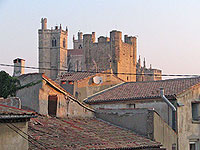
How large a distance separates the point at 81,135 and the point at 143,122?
3.95 meters

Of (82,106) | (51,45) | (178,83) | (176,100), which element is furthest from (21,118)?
(51,45)

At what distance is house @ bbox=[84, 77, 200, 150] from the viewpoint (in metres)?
22.1

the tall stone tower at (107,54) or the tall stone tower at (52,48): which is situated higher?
the tall stone tower at (52,48)

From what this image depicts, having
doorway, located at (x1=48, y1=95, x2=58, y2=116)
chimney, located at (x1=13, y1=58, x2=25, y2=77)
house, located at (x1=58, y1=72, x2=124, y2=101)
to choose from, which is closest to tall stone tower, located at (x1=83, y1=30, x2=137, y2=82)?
house, located at (x1=58, y1=72, x2=124, y2=101)

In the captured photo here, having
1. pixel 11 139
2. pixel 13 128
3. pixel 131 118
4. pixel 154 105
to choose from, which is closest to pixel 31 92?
pixel 131 118

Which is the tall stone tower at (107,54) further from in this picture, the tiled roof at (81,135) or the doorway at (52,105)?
the tiled roof at (81,135)

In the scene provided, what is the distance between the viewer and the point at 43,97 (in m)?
18.0

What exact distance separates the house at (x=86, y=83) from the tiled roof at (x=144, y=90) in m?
1.19

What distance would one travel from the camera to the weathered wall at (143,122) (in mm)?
18406

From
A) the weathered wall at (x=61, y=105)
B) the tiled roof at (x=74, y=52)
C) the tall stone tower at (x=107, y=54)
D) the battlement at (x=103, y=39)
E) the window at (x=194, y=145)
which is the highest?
the tiled roof at (x=74, y=52)

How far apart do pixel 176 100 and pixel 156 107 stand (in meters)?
1.25

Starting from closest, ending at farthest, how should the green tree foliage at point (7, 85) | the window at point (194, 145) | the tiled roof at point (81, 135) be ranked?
the tiled roof at point (81, 135)
the green tree foliage at point (7, 85)
the window at point (194, 145)

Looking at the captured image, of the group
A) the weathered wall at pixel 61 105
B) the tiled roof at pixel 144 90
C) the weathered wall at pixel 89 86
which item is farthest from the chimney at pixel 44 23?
the weathered wall at pixel 61 105

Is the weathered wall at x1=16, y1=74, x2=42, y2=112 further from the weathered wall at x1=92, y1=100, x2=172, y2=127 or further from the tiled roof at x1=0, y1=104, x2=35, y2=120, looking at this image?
the weathered wall at x1=92, y1=100, x2=172, y2=127
